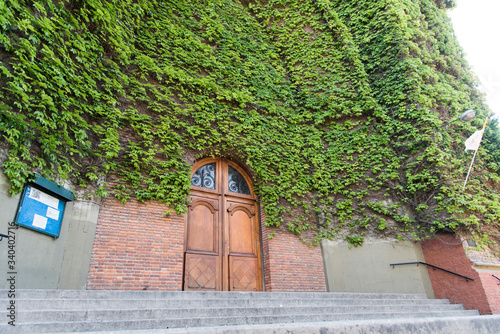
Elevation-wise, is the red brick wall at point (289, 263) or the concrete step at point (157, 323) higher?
the red brick wall at point (289, 263)

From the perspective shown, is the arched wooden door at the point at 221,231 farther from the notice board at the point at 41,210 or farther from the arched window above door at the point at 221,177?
the notice board at the point at 41,210

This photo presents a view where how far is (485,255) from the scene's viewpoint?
638 cm

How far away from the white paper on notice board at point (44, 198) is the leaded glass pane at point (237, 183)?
12.6 ft

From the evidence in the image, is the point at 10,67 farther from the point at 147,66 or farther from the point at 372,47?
the point at 372,47

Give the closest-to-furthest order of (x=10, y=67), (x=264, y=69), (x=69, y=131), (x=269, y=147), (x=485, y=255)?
(x=10, y=67)
(x=69, y=131)
(x=485, y=255)
(x=269, y=147)
(x=264, y=69)

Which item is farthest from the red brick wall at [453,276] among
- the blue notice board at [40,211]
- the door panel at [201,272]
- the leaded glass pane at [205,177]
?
the blue notice board at [40,211]

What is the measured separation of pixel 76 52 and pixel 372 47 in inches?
312

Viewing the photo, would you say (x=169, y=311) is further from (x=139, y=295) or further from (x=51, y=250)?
(x=51, y=250)

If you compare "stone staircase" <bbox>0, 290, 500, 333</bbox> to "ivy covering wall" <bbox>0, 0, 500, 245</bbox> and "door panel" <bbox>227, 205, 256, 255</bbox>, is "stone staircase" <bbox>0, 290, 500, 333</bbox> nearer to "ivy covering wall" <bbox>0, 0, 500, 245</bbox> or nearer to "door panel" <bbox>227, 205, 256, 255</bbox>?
"ivy covering wall" <bbox>0, 0, 500, 245</bbox>

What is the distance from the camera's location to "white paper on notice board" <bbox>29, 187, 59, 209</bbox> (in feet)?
14.4

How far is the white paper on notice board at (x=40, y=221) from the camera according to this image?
4387 mm

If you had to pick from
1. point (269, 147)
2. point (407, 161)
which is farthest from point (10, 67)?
point (407, 161)

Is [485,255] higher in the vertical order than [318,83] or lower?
lower

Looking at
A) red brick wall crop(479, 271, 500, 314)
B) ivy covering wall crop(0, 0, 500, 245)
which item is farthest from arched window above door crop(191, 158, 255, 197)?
red brick wall crop(479, 271, 500, 314)
